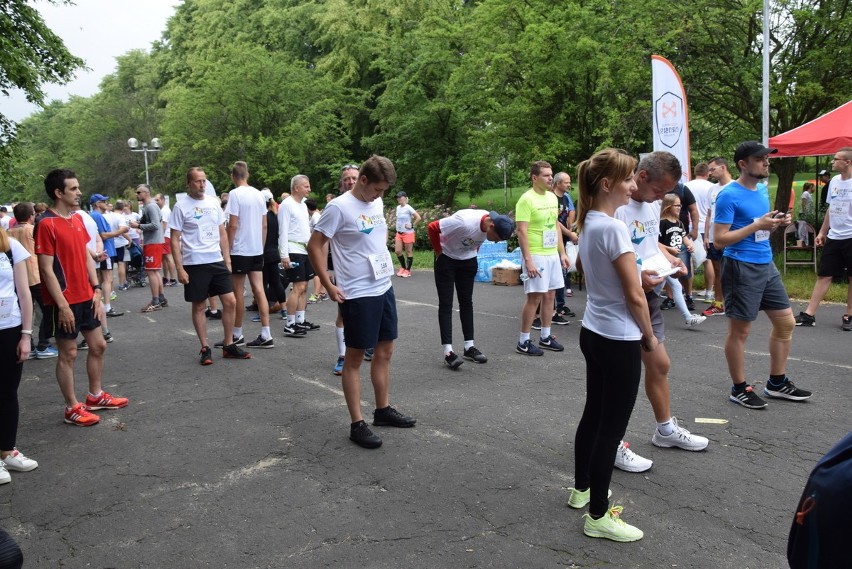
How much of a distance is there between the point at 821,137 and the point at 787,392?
7539mm

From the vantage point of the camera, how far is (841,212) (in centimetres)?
842

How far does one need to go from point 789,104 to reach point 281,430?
1499 centimetres

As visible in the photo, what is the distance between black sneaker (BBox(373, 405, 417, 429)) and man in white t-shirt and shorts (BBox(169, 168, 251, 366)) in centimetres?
310

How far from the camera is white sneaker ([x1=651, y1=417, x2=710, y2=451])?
4.60 meters

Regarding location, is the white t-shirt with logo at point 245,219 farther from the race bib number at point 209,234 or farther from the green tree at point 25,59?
the green tree at point 25,59

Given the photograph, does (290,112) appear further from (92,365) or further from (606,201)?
(606,201)

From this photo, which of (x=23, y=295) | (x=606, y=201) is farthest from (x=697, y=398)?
(x=23, y=295)

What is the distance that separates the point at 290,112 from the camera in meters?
34.7

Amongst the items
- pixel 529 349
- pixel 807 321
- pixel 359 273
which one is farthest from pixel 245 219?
pixel 807 321

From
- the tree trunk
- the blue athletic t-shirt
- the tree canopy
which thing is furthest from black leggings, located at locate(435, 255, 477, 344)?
the tree trunk

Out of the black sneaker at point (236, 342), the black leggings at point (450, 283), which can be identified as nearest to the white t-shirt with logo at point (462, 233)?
the black leggings at point (450, 283)

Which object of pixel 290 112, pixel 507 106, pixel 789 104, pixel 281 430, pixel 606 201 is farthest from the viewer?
A: pixel 290 112

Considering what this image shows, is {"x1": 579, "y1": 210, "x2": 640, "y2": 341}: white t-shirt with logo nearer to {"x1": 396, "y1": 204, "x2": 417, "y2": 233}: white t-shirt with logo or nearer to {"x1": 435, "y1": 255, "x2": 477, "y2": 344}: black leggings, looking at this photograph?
{"x1": 435, "y1": 255, "x2": 477, "y2": 344}: black leggings

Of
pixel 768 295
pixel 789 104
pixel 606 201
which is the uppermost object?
pixel 789 104
